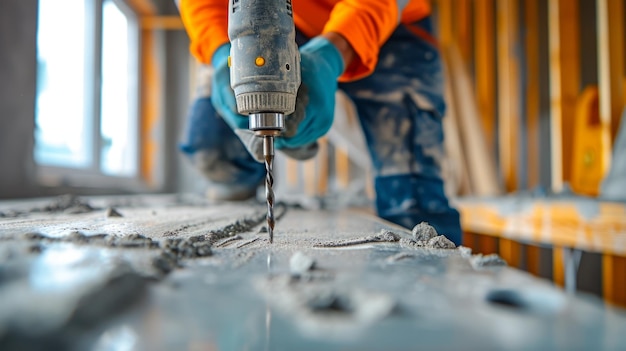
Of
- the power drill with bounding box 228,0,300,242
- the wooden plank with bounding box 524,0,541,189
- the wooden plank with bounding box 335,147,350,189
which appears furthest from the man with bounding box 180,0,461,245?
the wooden plank with bounding box 335,147,350,189

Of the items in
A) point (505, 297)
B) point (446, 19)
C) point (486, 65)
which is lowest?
point (505, 297)

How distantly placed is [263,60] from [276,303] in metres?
0.45

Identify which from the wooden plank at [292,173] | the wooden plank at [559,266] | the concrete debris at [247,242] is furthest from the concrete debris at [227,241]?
the wooden plank at [292,173]

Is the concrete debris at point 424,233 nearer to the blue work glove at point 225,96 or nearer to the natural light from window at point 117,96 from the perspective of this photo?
the blue work glove at point 225,96

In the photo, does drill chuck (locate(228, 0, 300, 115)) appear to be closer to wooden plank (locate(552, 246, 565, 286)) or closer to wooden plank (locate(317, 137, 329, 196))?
wooden plank (locate(552, 246, 565, 286))

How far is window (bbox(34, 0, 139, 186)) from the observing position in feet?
9.73

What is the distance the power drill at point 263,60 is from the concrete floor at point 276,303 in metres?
0.25

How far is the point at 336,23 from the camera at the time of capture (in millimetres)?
1094

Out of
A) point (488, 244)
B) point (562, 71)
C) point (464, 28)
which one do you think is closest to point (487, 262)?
point (488, 244)

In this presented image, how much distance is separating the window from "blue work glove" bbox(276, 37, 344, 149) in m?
2.30

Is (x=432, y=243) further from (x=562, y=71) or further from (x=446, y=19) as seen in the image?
(x=446, y=19)

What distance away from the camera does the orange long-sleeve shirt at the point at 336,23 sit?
1098mm

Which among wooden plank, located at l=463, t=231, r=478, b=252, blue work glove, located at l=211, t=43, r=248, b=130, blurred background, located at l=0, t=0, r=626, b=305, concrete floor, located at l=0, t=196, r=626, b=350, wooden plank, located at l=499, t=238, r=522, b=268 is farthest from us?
wooden plank, located at l=463, t=231, r=478, b=252

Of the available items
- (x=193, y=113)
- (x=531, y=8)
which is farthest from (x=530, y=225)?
(x=531, y=8)
